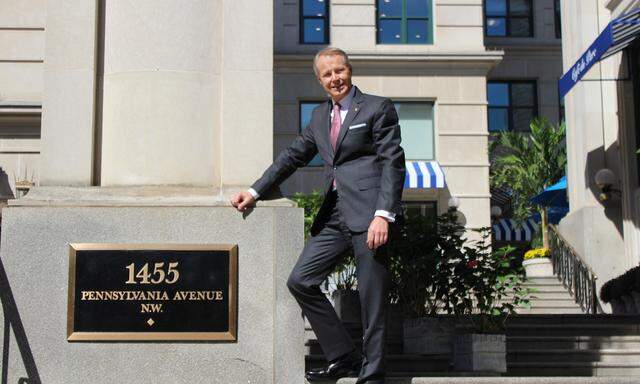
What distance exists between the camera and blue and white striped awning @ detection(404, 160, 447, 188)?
2767 cm

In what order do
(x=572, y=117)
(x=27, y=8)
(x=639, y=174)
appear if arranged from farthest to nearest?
(x=572, y=117) → (x=639, y=174) → (x=27, y=8)

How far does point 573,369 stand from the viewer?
10.2 m

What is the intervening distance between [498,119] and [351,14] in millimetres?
10102

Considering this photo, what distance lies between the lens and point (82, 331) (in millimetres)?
6777

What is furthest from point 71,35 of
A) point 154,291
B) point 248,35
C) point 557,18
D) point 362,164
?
point 557,18

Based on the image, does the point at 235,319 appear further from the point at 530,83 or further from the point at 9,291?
the point at 530,83

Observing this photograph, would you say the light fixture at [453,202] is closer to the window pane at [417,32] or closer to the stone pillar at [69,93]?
the window pane at [417,32]

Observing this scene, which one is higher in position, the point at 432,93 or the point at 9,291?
the point at 432,93

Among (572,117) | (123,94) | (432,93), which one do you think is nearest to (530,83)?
(432,93)

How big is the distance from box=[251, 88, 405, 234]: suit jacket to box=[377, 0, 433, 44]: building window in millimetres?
23611

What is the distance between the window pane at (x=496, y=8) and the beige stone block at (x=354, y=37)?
1011 centimetres

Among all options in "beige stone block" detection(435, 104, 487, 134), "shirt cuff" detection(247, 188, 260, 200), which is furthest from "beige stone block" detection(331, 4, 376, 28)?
"shirt cuff" detection(247, 188, 260, 200)

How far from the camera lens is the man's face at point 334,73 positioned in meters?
6.77

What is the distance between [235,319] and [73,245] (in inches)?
53.2
